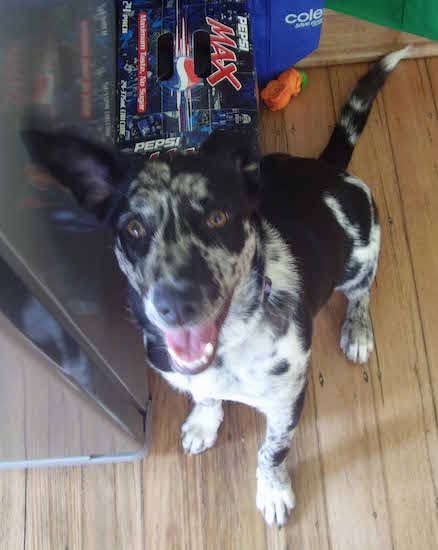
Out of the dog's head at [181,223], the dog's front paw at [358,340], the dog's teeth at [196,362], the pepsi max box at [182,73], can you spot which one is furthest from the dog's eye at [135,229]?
the dog's front paw at [358,340]

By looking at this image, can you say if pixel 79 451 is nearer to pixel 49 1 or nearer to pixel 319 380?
pixel 319 380

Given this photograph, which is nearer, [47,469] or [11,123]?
[11,123]

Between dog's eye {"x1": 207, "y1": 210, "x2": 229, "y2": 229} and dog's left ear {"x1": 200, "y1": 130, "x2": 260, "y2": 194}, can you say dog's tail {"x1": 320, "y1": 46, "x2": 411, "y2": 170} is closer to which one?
dog's left ear {"x1": 200, "y1": 130, "x2": 260, "y2": 194}

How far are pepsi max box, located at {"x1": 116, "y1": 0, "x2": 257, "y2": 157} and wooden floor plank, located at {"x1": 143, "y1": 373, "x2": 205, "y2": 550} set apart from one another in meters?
0.99

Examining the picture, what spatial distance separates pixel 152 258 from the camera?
1.26m

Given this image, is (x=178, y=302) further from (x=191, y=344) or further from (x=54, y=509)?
(x=54, y=509)

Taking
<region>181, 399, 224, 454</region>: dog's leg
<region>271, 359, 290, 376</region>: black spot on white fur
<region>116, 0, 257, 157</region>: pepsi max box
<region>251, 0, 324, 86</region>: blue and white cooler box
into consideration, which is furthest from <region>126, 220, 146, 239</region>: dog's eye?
<region>251, 0, 324, 86</region>: blue and white cooler box

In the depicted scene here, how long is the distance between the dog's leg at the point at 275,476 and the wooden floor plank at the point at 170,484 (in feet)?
0.80

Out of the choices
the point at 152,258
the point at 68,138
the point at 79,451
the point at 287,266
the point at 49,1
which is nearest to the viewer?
the point at 68,138

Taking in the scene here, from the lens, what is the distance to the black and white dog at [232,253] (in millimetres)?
1241

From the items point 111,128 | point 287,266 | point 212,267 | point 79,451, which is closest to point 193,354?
point 212,267

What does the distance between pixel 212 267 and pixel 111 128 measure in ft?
3.29

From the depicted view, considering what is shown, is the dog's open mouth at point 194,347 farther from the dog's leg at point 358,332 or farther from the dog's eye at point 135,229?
the dog's leg at point 358,332

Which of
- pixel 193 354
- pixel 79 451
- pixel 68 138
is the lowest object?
pixel 79 451
